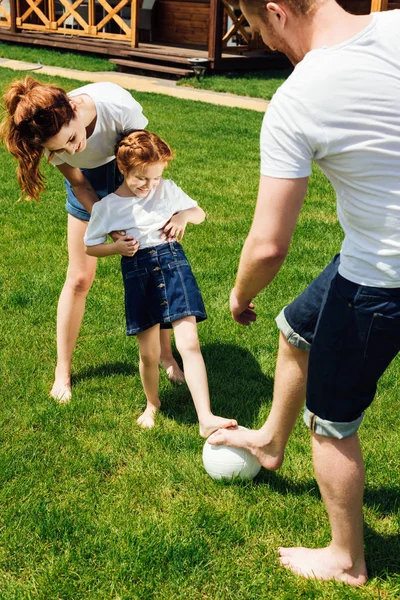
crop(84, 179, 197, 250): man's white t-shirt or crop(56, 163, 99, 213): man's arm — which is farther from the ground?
crop(56, 163, 99, 213): man's arm

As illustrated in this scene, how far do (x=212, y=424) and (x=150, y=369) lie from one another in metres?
0.45

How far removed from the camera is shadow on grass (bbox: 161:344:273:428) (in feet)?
12.1

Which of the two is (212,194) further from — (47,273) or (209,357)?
(209,357)

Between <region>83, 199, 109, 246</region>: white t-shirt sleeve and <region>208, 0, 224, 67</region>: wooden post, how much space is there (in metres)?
12.8

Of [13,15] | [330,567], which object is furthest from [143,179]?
[13,15]

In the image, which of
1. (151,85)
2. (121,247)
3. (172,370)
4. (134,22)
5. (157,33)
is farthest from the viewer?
(157,33)

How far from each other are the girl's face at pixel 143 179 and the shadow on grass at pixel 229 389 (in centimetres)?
110

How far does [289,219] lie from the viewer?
2006 mm

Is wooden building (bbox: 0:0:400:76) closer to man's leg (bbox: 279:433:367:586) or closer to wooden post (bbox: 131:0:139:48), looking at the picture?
wooden post (bbox: 131:0:139:48)

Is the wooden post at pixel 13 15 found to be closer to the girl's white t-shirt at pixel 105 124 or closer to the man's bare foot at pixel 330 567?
the girl's white t-shirt at pixel 105 124

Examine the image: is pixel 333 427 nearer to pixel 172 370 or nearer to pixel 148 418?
pixel 148 418

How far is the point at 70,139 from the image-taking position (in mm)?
3180

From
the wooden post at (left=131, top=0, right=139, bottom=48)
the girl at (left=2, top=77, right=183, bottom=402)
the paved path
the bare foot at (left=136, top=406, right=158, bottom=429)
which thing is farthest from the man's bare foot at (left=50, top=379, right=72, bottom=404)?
the wooden post at (left=131, top=0, right=139, bottom=48)

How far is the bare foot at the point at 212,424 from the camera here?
10.6 ft
